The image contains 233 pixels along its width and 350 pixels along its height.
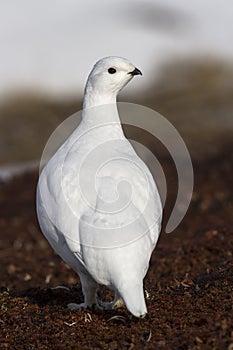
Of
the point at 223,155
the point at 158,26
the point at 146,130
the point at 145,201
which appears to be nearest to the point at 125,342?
the point at 145,201

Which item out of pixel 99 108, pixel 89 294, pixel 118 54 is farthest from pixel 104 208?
pixel 118 54

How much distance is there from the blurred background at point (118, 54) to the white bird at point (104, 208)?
55.7 ft

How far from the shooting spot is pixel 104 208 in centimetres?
488

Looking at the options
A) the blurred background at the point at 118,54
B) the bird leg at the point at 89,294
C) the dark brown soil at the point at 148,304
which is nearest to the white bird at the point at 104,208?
the bird leg at the point at 89,294

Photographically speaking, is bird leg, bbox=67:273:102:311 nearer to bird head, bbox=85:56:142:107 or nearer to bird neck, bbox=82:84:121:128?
bird neck, bbox=82:84:121:128

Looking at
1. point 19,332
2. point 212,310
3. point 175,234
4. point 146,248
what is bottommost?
point 175,234

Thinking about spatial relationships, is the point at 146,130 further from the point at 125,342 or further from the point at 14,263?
the point at 125,342

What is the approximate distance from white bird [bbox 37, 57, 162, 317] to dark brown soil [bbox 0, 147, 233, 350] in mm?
253

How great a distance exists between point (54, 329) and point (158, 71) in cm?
2333

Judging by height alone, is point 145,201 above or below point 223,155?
above

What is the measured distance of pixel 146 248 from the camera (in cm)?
491

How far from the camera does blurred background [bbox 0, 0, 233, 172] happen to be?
2469 cm

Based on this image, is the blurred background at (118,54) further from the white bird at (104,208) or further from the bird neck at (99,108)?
the white bird at (104,208)

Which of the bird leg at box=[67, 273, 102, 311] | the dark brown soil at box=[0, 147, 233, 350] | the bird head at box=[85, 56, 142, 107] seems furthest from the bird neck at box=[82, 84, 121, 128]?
the dark brown soil at box=[0, 147, 233, 350]
